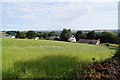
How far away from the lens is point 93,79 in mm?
5828

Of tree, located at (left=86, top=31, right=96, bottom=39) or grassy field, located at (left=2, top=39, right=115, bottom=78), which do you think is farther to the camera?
tree, located at (left=86, top=31, right=96, bottom=39)

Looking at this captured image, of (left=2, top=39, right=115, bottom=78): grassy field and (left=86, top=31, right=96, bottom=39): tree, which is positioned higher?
(left=86, top=31, right=96, bottom=39): tree

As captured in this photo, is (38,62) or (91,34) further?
(91,34)

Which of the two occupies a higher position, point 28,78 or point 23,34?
point 23,34

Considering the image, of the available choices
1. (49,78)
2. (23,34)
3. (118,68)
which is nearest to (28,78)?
(49,78)

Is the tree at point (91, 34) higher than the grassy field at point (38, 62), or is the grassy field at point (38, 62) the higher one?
the tree at point (91, 34)

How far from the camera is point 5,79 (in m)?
6.98

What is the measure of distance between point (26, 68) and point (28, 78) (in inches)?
24.7

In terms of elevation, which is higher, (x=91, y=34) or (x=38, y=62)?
(x=91, y=34)

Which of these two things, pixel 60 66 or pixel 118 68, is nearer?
pixel 118 68

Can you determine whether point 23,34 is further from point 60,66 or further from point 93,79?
point 93,79

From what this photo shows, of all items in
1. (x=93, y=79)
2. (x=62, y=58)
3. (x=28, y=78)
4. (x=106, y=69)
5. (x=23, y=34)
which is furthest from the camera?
(x=23, y=34)

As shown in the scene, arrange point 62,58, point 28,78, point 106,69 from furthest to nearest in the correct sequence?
point 62,58
point 28,78
point 106,69

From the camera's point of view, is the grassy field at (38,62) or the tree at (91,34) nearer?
the grassy field at (38,62)
